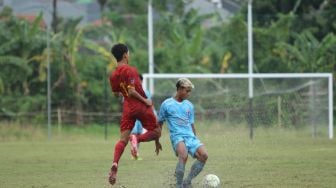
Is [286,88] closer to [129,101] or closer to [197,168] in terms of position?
[129,101]

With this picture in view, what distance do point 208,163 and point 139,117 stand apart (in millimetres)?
5113

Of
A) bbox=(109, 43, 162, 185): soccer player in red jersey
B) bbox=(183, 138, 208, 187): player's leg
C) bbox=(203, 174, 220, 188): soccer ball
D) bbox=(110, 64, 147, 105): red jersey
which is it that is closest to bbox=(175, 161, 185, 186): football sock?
bbox=(183, 138, 208, 187): player's leg

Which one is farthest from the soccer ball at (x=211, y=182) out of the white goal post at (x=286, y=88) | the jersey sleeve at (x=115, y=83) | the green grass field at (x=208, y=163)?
the white goal post at (x=286, y=88)

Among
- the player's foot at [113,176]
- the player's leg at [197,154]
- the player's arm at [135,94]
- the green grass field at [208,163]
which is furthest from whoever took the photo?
the green grass field at [208,163]

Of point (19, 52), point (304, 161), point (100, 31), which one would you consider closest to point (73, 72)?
point (19, 52)

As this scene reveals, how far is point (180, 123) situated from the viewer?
11906mm

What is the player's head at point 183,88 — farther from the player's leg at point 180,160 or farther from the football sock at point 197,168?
the football sock at point 197,168

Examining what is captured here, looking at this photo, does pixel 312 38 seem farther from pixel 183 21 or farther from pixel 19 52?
pixel 19 52

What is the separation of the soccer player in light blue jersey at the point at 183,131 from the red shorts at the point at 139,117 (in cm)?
24

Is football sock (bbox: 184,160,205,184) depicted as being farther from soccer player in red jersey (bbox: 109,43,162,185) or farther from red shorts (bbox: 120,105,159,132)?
red shorts (bbox: 120,105,159,132)

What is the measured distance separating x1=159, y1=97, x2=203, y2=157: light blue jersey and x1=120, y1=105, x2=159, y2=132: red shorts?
299 mm

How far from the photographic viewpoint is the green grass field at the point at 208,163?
13.6 metres

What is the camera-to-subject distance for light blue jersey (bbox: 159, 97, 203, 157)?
11.9m

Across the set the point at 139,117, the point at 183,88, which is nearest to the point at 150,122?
the point at 139,117
